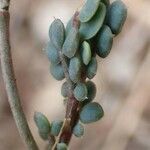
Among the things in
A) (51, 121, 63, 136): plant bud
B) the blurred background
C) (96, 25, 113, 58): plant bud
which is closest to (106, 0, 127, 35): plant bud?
(96, 25, 113, 58): plant bud

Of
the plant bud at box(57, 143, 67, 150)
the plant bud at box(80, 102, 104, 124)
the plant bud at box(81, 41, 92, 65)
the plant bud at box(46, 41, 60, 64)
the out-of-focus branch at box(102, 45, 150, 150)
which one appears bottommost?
the out-of-focus branch at box(102, 45, 150, 150)

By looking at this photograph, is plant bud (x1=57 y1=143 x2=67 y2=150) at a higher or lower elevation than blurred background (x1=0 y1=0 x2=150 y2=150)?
higher

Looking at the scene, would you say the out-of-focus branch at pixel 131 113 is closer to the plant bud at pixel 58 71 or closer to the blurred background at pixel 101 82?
the blurred background at pixel 101 82

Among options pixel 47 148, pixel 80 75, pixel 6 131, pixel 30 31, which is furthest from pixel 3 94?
pixel 80 75

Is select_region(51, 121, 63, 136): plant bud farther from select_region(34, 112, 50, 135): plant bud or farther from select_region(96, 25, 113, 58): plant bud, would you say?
select_region(96, 25, 113, 58): plant bud

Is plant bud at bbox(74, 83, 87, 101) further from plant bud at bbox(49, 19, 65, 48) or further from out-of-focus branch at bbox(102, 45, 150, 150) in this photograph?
out-of-focus branch at bbox(102, 45, 150, 150)

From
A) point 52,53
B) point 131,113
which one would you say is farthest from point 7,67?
point 131,113

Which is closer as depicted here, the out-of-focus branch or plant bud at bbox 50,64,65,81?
plant bud at bbox 50,64,65,81
